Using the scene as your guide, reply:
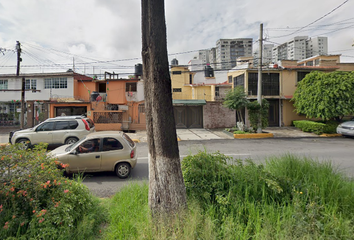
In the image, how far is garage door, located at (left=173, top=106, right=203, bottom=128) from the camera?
20469 millimetres

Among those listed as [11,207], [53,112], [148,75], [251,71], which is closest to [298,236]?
[148,75]

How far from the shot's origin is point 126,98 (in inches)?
902

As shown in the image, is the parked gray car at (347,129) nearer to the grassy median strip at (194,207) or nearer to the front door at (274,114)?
the front door at (274,114)

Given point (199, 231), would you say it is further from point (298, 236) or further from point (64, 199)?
point (64, 199)

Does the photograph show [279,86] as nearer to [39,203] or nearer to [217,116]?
[217,116]

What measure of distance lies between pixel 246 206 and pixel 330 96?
53.8 ft

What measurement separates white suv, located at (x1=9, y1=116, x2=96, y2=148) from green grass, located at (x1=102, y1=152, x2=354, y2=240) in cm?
769

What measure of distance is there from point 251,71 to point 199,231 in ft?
67.5

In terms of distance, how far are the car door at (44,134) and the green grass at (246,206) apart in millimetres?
8090

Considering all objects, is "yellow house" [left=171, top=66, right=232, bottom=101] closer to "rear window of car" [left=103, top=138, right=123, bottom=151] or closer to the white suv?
the white suv

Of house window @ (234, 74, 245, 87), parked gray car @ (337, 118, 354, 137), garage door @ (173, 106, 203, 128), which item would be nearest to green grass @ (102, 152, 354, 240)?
parked gray car @ (337, 118, 354, 137)

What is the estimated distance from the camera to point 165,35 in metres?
3.22

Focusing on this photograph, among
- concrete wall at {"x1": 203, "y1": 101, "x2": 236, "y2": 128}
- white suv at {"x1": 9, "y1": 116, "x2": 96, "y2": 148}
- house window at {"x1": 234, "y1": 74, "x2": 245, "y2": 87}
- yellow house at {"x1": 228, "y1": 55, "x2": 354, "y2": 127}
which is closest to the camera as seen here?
white suv at {"x1": 9, "y1": 116, "x2": 96, "y2": 148}

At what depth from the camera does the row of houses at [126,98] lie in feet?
65.9
